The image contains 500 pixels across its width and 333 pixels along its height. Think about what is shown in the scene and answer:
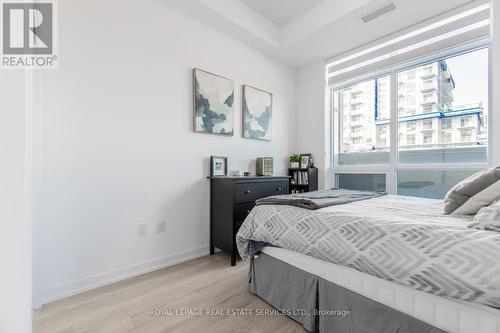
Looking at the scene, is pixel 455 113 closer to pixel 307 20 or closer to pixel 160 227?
pixel 307 20

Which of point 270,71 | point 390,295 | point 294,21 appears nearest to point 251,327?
point 390,295

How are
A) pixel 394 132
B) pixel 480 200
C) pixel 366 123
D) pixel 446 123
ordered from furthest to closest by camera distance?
pixel 366 123, pixel 394 132, pixel 446 123, pixel 480 200

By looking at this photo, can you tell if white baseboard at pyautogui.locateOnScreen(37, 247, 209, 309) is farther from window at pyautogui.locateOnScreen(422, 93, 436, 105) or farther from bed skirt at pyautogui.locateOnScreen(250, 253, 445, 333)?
window at pyautogui.locateOnScreen(422, 93, 436, 105)

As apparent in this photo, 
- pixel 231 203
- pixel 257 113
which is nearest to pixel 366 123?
pixel 257 113

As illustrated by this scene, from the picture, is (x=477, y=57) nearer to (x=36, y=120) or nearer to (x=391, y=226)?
(x=391, y=226)

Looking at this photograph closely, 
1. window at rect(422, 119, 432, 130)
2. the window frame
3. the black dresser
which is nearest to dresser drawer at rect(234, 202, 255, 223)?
the black dresser

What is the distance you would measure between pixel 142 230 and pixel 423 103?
3.62m

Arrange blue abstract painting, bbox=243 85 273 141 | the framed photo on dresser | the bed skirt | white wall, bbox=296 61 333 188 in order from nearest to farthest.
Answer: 1. the bed skirt
2. the framed photo on dresser
3. blue abstract painting, bbox=243 85 273 141
4. white wall, bbox=296 61 333 188

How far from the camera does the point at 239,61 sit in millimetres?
3111

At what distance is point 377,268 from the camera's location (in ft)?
3.52

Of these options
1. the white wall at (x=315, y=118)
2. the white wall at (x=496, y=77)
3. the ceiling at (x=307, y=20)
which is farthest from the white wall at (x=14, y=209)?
the white wall at (x=315, y=118)

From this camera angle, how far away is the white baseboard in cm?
174

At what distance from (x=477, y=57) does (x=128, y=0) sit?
12.2 feet

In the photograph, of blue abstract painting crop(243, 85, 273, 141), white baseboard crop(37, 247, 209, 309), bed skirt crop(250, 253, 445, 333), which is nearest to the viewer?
bed skirt crop(250, 253, 445, 333)
